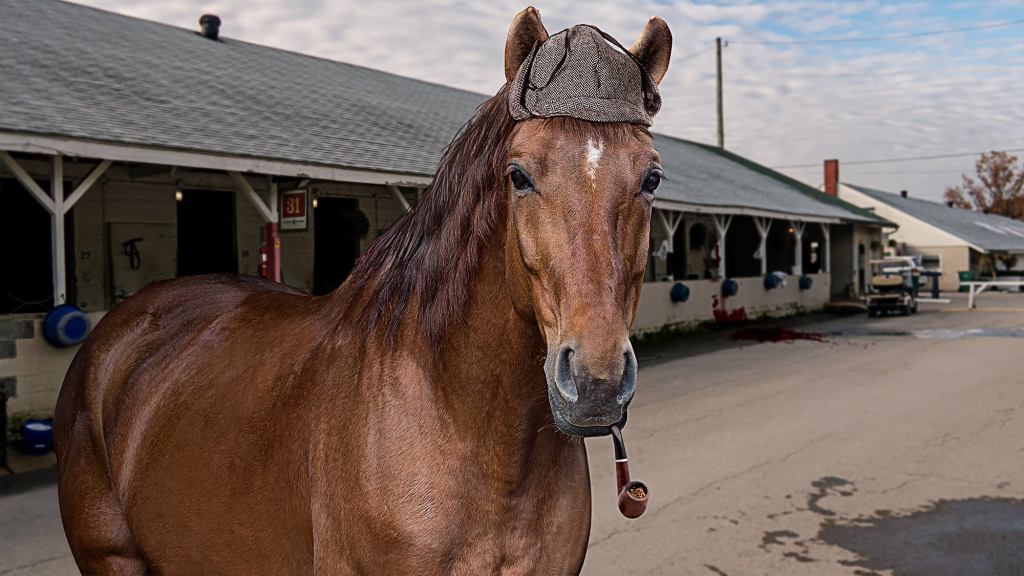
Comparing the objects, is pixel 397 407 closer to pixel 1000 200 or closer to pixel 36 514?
pixel 36 514

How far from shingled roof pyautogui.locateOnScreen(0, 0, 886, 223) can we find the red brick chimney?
2658cm

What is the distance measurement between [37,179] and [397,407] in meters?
9.73

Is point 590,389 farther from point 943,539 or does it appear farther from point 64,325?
point 64,325

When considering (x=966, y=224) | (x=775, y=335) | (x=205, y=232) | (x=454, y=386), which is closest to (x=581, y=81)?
(x=454, y=386)

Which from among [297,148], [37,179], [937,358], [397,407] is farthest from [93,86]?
[937,358]

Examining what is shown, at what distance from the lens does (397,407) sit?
1.59 meters

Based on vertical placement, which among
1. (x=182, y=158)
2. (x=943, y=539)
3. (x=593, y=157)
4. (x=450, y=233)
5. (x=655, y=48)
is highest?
(x=182, y=158)

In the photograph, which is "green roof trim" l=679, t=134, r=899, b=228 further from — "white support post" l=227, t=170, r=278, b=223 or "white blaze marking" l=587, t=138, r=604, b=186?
"white blaze marking" l=587, t=138, r=604, b=186

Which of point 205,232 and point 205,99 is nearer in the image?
point 205,99

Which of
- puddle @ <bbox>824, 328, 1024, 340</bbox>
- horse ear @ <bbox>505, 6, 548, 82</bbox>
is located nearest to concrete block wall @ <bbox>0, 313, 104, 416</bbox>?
horse ear @ <bbox>505, 6, 548, 82</bbox>

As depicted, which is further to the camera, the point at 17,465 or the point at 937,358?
the point at 937,358

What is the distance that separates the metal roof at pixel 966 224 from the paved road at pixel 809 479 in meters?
34.0

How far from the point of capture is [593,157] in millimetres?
1386

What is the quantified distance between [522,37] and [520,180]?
323mm
